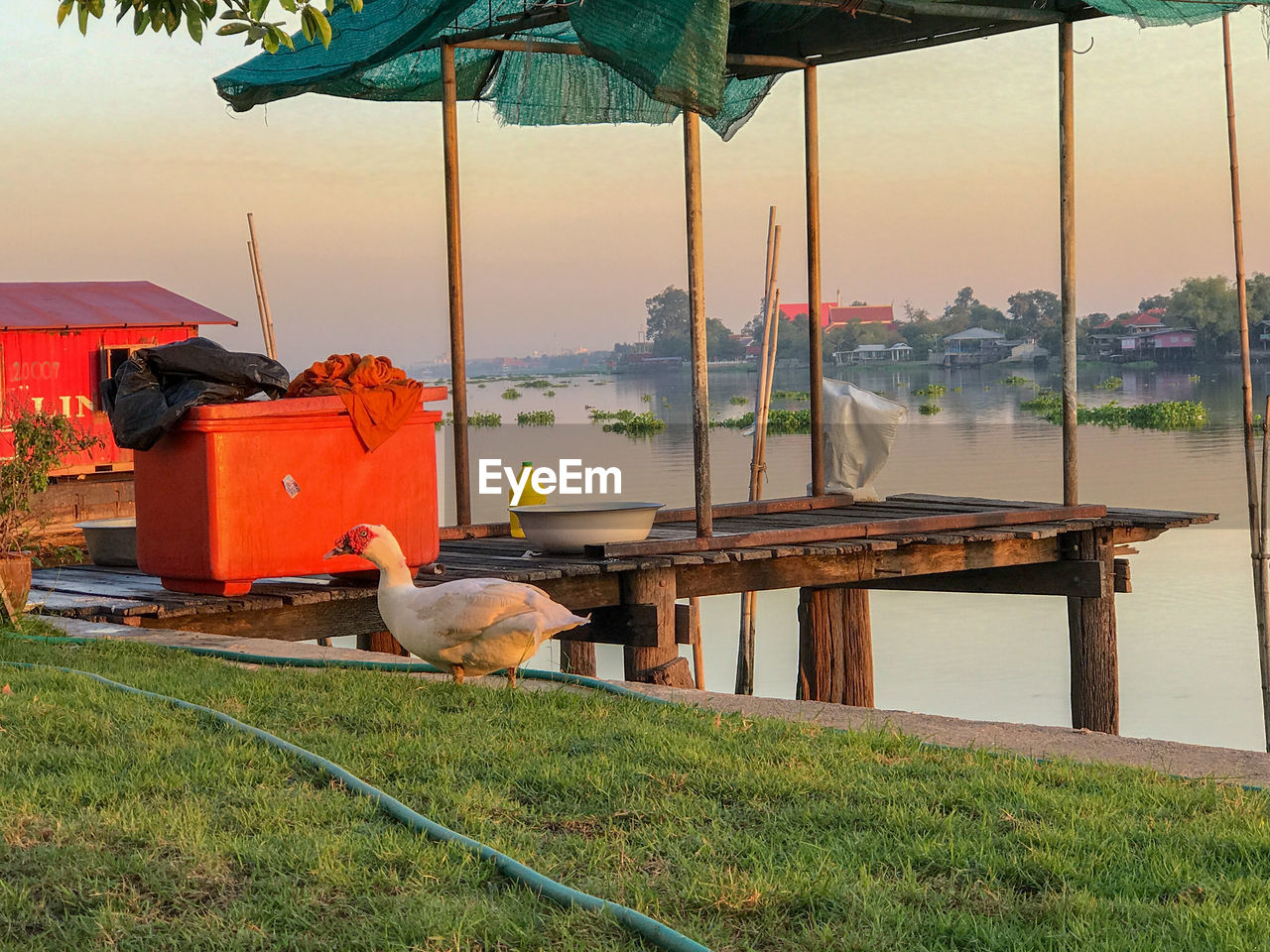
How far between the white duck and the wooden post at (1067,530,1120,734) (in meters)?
5.63

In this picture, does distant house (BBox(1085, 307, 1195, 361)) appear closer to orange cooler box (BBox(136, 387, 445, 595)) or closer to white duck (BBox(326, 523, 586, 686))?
orange cooler box (BBox(136, 387, 445, 595))

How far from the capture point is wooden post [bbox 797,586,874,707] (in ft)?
39.1

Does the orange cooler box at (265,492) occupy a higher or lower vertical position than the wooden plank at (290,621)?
higher

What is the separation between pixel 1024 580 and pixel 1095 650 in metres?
0.69

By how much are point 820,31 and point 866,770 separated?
7605mm

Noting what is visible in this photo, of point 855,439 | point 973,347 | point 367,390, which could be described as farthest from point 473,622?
point 973,347

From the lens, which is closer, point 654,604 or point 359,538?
point 359,538

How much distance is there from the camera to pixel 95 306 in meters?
20.5

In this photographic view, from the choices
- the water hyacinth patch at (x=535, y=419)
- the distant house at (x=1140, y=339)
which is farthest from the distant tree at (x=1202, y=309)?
the water hyacinth patch at (x=535, y=419)

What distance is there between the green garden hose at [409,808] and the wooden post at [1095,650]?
547 centimetres

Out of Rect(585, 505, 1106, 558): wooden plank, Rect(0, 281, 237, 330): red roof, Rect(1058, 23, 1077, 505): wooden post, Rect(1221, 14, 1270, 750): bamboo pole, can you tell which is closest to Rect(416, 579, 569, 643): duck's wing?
Rect(585, 505, 1106, 558): wooden plank

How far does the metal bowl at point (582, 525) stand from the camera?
29.2ft

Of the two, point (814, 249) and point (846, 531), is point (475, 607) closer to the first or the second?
point (846, 531)

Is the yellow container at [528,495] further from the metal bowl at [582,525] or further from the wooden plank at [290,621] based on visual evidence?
the wooden plank at [290,621]
